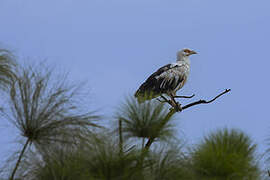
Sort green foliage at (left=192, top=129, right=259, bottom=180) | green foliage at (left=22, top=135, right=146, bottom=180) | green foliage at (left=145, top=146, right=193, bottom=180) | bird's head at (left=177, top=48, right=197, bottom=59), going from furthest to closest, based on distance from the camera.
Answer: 1. bird's head at (left=177, top=48, right=197, bottom=59)
2. green foliage at (left=192, top=129, right=259, bottom=180)
3. green foliage at (left=145, top=146, right=193, bottom=180)
4. green foliage at (left=22, top=135, right=146, bottom=180)

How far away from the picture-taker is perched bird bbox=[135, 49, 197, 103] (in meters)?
7.67

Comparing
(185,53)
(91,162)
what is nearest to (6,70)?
(91,162)

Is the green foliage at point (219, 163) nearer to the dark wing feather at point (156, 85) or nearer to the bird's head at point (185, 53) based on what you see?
the dark wing feather at point (156, 85)

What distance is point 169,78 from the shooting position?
7844mm

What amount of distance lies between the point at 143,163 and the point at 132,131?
653 mm

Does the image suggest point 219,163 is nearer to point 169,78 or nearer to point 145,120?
point 145,120

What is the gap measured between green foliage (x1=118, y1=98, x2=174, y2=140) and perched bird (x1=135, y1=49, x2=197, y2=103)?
8.47 ft

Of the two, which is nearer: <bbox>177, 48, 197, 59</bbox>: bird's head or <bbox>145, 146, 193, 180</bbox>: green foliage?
<bbox>145, 146, 193, 180</bbox>: green foliage

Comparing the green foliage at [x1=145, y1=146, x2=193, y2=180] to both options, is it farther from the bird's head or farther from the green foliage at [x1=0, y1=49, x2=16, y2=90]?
the bird's head

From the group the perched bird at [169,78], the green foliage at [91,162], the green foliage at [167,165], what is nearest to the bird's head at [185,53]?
the perched bird at [169,78]

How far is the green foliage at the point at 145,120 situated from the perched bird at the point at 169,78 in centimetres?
258

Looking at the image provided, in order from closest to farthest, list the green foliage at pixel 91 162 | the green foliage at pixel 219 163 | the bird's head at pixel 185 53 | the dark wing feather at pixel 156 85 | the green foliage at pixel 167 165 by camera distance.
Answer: the green foliage at pixel 91 162 < the green foliage at pixel 167 165 < the green foliage at pixel 219 163 < the dark wing feather at pixel 156 85 < the bird's head at pixel 185 53

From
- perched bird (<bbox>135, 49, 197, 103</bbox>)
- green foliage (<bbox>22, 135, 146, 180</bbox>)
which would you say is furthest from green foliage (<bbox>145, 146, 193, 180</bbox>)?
perched bird (<bbox>135, 49, 197, 103</bbox>)

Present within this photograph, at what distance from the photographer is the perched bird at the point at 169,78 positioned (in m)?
7.67
